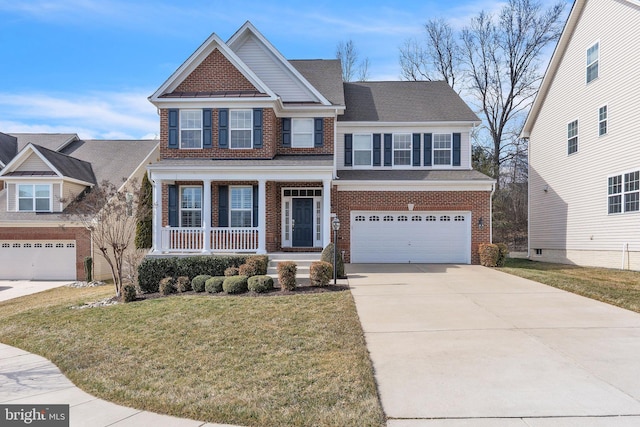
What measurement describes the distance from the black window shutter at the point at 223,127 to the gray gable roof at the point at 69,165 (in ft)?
31.2

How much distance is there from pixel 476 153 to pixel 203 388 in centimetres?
2899

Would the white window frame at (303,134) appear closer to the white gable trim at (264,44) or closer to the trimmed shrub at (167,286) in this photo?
the white gable trim at (264,44)

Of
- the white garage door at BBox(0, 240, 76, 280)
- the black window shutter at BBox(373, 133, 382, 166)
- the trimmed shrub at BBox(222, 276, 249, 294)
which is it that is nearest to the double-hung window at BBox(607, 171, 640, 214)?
the black window shutter at BBox(373, 133, 382, 166)

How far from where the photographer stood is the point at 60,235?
66.7 ft

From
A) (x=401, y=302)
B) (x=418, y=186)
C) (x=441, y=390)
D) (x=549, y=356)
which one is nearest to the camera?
(x=441, y=390)

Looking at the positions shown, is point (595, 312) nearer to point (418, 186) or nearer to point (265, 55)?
point (418, 186)

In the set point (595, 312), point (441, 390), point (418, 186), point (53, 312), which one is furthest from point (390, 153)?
point (441, 390)

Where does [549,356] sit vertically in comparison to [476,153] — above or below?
below

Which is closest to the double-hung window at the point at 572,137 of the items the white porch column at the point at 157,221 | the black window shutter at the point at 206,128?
the black window shutter at the point at 206,128

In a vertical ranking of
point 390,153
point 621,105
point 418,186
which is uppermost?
point 621,105

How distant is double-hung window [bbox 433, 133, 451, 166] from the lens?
59.5 ft

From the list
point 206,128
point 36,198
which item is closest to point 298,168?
point 206,128

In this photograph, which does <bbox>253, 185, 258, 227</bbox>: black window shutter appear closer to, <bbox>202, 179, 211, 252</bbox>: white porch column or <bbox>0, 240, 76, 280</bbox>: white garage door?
<bbox>202, 179, 211, 252</bbox>: white porch column

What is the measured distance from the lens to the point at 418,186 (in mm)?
16906
